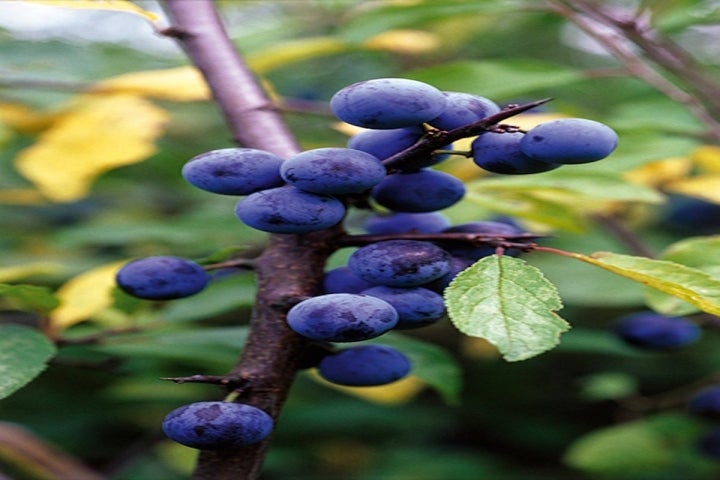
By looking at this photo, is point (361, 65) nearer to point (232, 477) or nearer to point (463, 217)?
point (463, 217)

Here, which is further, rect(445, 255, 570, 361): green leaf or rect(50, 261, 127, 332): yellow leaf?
rect(50, 261, 127, 332): yellow leaf

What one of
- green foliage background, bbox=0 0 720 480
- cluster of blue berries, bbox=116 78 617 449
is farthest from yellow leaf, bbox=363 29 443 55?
cluster of blue berries, bbox=116 78 617 449

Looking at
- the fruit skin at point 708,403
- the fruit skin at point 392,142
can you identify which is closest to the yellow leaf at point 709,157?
the fruit skin at point 708,403

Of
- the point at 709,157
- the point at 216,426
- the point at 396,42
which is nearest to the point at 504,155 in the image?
the point at 216,426

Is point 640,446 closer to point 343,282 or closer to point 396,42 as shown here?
point 396,42

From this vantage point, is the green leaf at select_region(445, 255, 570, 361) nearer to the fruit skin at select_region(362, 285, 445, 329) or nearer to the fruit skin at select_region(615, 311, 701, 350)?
the fruit skin at select_region(362, 285, 445, 329)

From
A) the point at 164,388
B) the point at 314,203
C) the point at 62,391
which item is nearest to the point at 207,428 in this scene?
the point at 314,203

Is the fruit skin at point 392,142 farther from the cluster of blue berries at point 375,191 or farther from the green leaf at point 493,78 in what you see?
the green leaf at point 493,78
